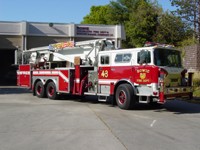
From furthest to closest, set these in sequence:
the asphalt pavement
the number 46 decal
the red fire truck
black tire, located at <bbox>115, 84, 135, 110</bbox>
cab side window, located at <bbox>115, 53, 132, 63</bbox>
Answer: the number 46 decal
cab side window, located at <bbox>115, 53, 132, 63</bbox>
black tire, located at <bbox>115, 84, 135, 110</bbox>
the red fire truck
the asphalt pavement

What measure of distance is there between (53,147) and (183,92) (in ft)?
26.2

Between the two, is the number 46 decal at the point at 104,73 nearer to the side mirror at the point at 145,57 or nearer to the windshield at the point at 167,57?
the side mirror at the point at 145,57

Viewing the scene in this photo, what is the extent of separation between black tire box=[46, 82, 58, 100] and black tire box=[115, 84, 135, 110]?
4.87 metres

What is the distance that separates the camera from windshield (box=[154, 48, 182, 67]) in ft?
48.0

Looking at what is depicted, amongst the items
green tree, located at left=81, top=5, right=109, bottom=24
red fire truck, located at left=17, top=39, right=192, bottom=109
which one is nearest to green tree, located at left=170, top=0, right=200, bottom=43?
red fire truck, located at left=17, top=39, right=192, bottom=109

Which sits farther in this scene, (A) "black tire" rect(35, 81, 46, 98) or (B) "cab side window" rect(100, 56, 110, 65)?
(A) "black tire" rect(35, 81, 46, 98)

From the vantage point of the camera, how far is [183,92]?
15.1m

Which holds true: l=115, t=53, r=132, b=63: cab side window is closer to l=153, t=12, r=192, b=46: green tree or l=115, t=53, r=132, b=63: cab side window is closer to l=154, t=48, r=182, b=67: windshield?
l=154, t=48, r=182, b=67: windshield

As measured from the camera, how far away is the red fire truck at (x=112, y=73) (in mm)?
14523

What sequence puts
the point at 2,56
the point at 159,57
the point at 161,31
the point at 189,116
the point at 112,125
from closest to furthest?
the point at 112,125, the point at 189,116, the point at 159,57, the point at 161,31, the point at 2,56

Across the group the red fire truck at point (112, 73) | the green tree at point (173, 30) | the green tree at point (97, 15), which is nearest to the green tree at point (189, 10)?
the green tree at point (173, 30)

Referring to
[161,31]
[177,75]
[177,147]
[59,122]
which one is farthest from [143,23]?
[177,147]

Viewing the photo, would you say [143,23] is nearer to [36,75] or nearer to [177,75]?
[36,75]

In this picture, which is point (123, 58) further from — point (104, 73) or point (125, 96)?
point (125, 96)
